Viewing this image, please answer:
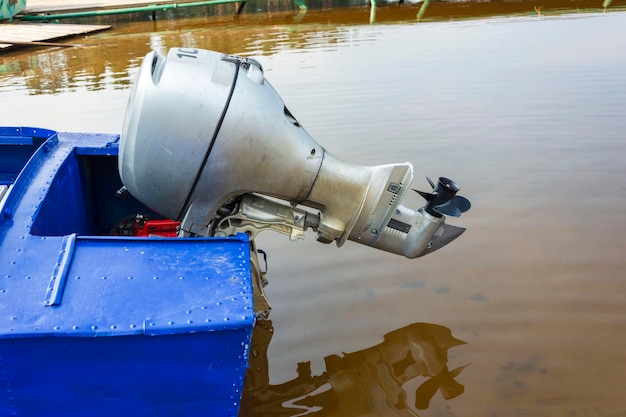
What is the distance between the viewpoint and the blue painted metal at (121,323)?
6.31 feet

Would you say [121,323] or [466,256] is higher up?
[121,323]

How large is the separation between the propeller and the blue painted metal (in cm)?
87

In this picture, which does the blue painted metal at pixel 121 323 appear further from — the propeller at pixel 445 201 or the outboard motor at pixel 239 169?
the propeller at pixel 445 201

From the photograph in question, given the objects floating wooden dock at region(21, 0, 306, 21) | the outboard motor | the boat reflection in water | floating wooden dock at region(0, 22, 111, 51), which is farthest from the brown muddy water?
floating wooden dock at region(21, 0, 306, 21)

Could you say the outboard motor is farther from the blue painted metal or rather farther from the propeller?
the blue painted metal

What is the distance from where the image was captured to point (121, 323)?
1925mm

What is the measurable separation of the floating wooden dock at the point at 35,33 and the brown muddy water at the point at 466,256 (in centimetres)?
496

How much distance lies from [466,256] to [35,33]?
564 inches

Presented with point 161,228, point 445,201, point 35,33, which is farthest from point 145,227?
point 35,33

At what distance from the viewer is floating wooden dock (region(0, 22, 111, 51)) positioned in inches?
542

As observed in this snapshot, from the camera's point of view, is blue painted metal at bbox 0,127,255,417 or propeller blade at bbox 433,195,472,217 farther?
propeller blade at bbox 433,195,472,217

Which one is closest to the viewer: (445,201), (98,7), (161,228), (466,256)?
(445,201)

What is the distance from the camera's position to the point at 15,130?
325 cm

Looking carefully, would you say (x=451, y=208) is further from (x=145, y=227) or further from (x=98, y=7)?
(x=98, y=7)
